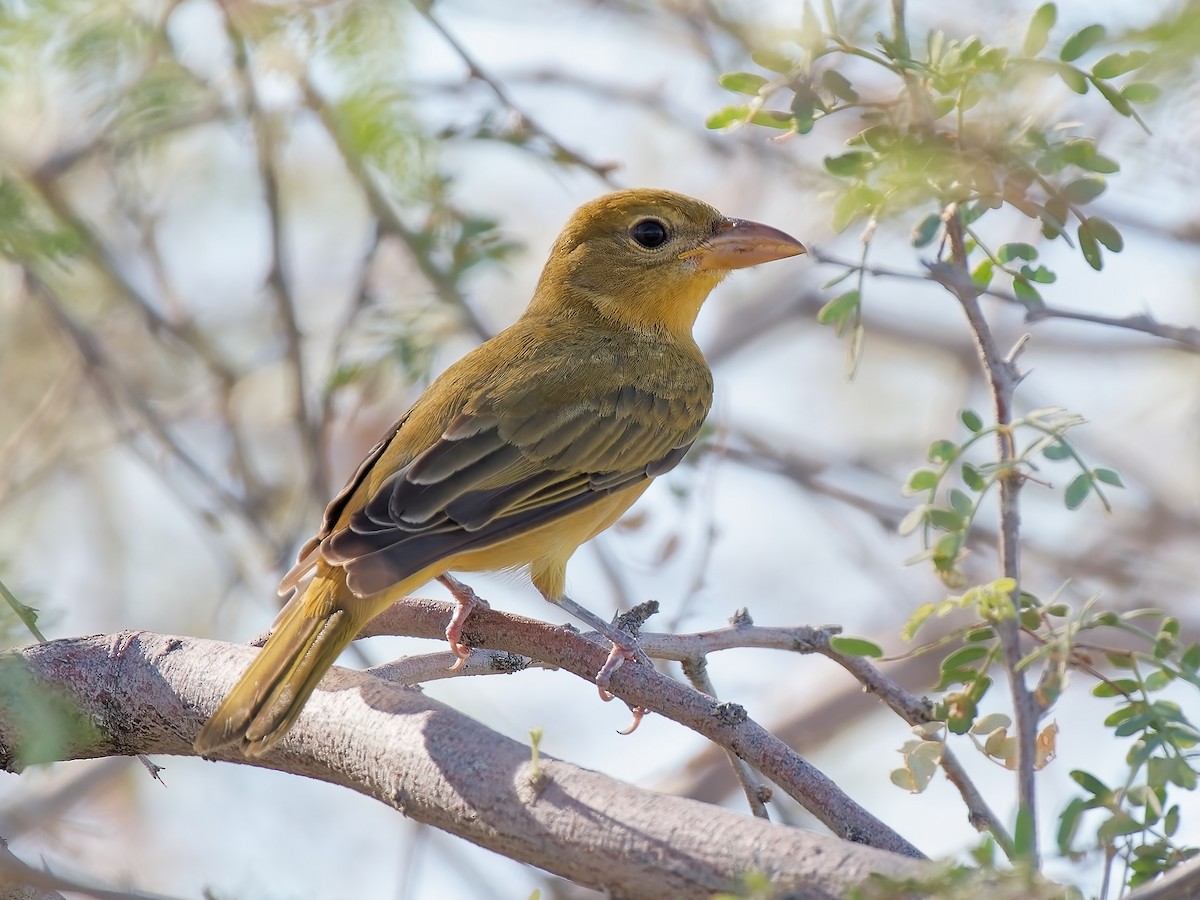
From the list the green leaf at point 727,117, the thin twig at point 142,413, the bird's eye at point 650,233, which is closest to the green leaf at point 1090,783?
the green leaf at point 727,117

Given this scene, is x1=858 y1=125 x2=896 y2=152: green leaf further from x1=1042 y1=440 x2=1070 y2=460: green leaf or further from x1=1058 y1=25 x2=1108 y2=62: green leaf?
x1=1042 y1=440 x2=1070 y2=460: green leaf

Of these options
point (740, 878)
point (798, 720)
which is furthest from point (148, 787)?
point (740, 878)

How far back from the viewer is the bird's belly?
414 cm

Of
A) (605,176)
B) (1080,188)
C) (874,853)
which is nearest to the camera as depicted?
(874,853)

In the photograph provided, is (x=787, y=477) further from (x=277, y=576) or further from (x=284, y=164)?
(x=284, y=164)

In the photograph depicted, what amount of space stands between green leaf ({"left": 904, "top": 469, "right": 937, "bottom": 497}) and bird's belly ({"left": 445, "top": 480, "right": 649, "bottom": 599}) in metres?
1.53

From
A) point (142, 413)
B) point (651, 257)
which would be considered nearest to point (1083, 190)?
point (651, 257)

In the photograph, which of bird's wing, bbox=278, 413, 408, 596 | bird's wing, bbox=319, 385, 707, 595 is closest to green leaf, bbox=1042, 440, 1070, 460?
bird's wing, bbox=319, 385, 707, 595

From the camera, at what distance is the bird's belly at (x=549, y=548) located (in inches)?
163

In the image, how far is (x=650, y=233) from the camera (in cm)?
538

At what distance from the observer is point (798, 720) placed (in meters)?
6.81

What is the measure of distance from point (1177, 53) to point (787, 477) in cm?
373

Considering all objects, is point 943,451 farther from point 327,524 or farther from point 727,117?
point 327,524

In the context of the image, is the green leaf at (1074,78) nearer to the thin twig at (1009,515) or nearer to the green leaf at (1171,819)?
the thin twig at (1009,515)
